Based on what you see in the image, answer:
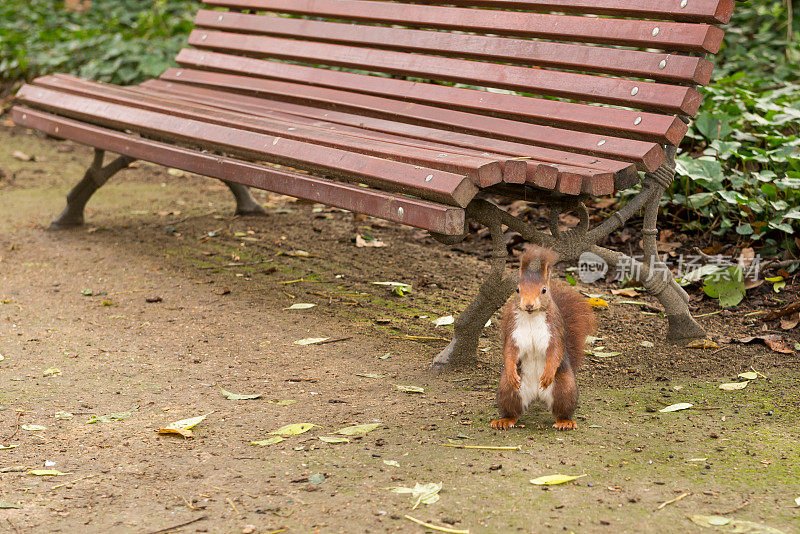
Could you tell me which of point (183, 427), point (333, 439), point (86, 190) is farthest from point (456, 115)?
point (86, 190)

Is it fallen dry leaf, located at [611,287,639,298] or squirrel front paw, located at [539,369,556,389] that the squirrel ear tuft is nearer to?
squirrel front paw, located at [539,369,556,389]

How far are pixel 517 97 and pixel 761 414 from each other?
165cm

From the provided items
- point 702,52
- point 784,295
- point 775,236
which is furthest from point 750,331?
point 702,52

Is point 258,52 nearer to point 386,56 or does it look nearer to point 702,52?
point 386,56

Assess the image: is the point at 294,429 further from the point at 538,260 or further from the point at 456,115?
the point at 456,115

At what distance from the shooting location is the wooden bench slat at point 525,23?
346cm

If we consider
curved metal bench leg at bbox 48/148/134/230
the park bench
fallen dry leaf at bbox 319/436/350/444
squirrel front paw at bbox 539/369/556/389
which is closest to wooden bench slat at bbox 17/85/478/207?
the park bench

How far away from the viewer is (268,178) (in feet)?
12.7

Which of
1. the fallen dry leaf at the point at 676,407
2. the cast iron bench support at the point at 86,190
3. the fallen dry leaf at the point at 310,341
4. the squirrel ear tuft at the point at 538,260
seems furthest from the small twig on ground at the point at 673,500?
the cast iron bench support at the point at 86,190

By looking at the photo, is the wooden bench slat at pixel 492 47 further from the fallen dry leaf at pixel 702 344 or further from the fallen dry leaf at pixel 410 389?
the fallen dry leaf at pixel 410 389

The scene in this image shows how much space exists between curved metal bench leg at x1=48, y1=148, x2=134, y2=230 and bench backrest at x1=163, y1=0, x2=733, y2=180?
803 mm

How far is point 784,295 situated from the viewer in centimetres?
420

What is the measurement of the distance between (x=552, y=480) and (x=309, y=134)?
195cm

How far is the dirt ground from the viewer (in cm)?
247
